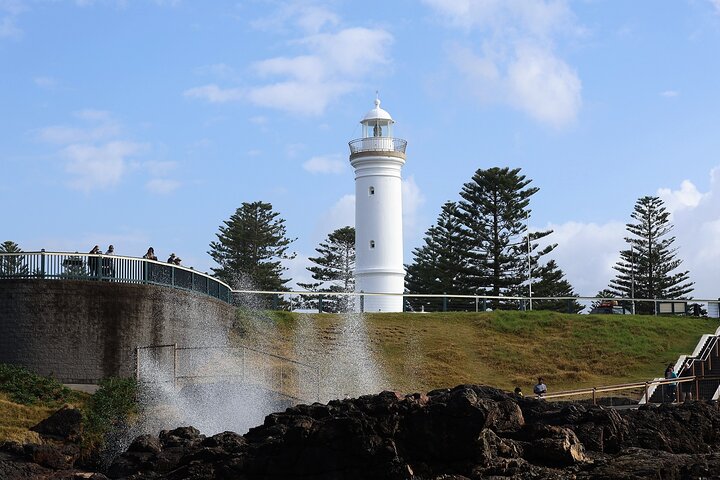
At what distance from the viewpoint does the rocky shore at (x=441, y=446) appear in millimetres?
19016

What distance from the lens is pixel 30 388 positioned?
29.6 meters

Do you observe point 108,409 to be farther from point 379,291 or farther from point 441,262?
point 441,262

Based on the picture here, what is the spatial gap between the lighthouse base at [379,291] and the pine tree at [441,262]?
8011mm

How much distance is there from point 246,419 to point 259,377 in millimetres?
3669

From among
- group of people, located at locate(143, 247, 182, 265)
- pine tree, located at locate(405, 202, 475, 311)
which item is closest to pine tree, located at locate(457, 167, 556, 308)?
pine tree, located at locate(405, 202, 475, 311)

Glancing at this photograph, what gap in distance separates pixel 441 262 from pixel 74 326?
35.7 m

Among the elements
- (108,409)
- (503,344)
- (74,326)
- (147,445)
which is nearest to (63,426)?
(108,409)

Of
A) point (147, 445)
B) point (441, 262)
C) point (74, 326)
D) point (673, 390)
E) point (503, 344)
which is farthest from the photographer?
point (441, 262)

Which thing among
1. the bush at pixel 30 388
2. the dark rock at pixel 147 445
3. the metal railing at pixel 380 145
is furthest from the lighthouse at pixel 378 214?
the dark rock at pixel 147 445

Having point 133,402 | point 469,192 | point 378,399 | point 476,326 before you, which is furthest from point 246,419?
point 469,192

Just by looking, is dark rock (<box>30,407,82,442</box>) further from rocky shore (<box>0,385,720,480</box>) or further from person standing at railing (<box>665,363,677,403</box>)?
person standing at railing (<box>665,363,677,403</box>)

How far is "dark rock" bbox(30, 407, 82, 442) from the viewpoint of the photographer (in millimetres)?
27016

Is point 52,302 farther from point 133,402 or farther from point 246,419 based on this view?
point 246,419

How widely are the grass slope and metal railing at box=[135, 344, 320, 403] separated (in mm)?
3101
